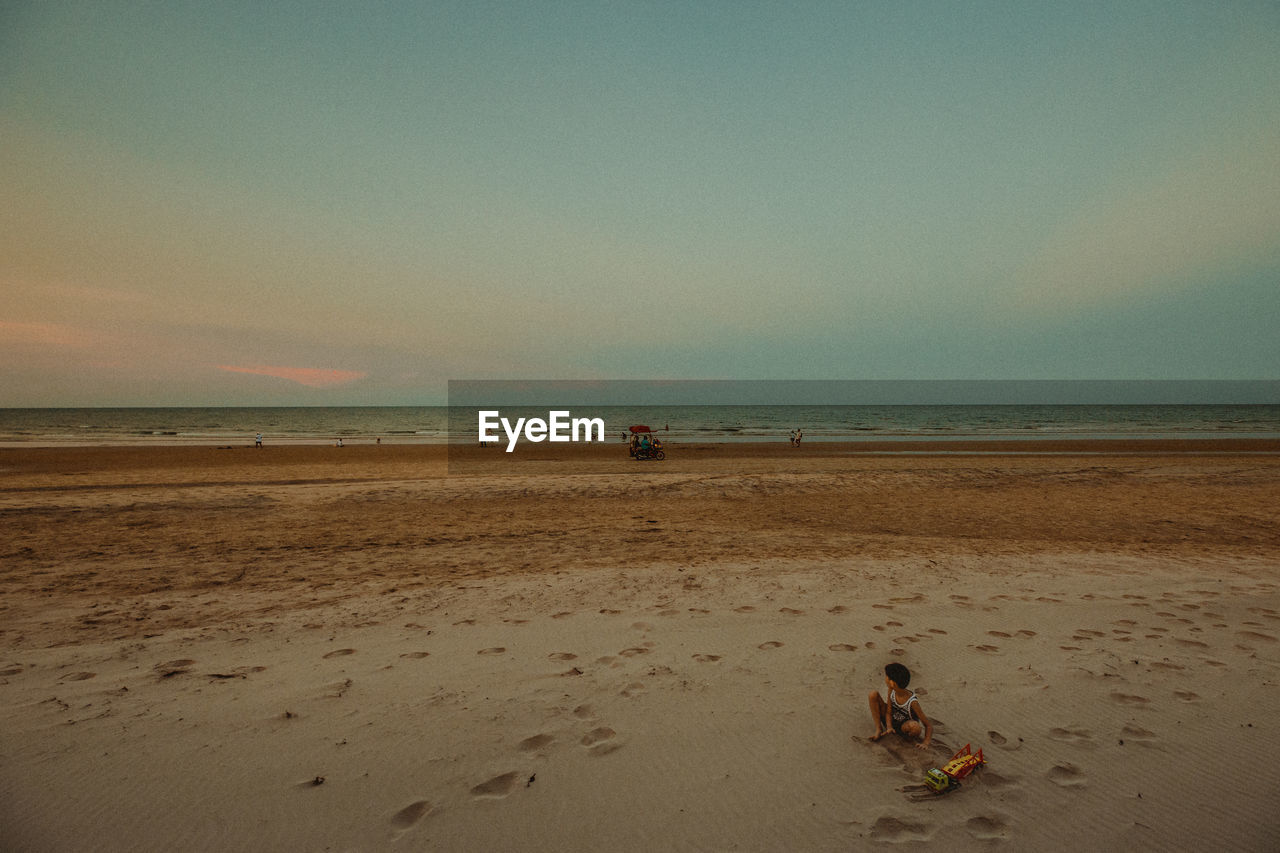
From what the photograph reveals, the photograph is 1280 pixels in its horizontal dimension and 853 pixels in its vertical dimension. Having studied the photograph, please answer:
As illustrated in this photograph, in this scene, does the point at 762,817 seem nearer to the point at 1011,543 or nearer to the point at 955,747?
the point at 955,747

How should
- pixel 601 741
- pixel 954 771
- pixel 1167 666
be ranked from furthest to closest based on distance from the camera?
pixel 1167 666
pixel 601 741
pixel 954 771

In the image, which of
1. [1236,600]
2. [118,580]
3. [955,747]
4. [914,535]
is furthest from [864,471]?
[118,580]

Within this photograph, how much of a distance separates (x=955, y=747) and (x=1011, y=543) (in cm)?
824

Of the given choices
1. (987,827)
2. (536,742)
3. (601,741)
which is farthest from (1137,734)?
(536,742)

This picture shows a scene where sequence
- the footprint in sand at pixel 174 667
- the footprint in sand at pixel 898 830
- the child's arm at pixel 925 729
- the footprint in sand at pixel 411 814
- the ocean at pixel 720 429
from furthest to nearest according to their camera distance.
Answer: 1. the ocean at pixel 720 429
2. the footprint in sand at pixel 174 667
3. the child's arm at pixel 925 729
4. the footprint in sand at pixel 411 814
5. the footprint in sand at pixel 898 830

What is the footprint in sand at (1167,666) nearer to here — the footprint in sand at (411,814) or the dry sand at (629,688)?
the dry sand at (629,688)

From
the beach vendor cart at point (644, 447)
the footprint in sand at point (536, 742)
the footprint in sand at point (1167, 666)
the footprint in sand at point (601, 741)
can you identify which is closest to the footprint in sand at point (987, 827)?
the footprint in sand at point (601, 741)

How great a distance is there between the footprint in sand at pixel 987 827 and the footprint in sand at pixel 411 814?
314 centimetres

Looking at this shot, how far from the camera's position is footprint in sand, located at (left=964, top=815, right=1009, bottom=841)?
128 inches

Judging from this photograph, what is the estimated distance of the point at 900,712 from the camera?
4.17 meters

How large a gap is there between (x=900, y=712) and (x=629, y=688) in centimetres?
209

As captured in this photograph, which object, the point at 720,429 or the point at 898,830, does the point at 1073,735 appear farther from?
the point at 720,429

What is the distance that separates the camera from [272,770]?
12.6 ft

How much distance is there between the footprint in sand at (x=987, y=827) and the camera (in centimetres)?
325
